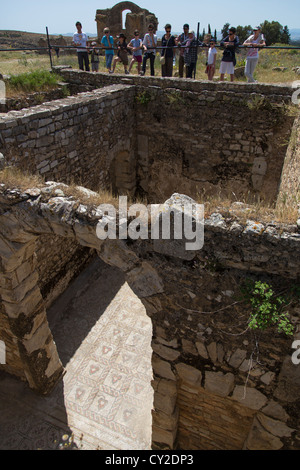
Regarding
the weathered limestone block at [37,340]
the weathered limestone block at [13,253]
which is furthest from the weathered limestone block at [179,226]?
the weathered limestone block at [37,340]

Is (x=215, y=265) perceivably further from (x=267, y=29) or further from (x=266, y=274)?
(x=267, y=29)

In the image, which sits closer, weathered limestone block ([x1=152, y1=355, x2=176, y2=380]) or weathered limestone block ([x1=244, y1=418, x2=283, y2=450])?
weathered limestone block ([x1=244, y1=418, x2=283, y2=450])

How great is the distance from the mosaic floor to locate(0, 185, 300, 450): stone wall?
53.9 inches

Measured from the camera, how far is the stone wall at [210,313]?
3062 mm

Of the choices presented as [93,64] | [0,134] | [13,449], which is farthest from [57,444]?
[93,64]

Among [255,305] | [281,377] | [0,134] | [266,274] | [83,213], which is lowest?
[281,377]

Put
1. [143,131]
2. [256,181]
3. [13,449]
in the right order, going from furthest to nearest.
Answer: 1. [143,131]
2. [256,181]
3. [13,449]

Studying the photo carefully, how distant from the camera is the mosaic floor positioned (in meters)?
5.39

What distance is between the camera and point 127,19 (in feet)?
63.2

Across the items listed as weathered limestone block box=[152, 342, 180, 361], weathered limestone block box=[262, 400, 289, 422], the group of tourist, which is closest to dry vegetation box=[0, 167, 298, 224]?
weathered limestone block box=[152, 342, 180, 361]

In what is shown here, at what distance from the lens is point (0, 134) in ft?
17.2

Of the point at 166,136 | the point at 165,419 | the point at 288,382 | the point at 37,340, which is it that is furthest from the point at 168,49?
the point at 165,419

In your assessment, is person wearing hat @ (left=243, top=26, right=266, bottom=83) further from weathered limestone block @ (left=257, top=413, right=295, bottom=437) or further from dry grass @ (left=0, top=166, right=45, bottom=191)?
weathered limestone block @ (left=257, top=413, right=295, bottom=437)

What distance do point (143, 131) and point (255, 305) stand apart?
773 centimetres
